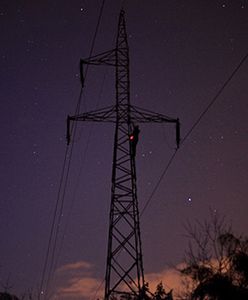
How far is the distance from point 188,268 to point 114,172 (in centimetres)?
629

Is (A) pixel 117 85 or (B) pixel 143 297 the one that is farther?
(A) pixel 117 85

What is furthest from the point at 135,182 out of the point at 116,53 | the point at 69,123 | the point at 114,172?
the point at 116,53

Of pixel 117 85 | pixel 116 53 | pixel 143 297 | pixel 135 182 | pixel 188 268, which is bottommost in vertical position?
pixel 143 297

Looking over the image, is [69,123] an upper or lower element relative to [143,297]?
upper

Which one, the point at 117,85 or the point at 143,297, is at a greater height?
the point at 117,85

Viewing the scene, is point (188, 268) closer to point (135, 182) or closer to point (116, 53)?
point (135, 182)

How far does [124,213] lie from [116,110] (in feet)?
15.5

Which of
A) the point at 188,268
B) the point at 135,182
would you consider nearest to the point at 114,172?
the point at 135,182

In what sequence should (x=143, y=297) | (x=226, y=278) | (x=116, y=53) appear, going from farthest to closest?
(x=116, y=53)
(x=226, y=278)
(x=143, y=297)

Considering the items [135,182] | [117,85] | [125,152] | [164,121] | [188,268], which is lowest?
[188,268]

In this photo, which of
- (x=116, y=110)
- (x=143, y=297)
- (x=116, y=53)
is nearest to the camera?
(x=143, y=297)

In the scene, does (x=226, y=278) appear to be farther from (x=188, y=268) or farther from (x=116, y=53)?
(x=116, y=53)

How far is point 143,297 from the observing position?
61.6ft

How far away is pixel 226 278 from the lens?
20000 mm
